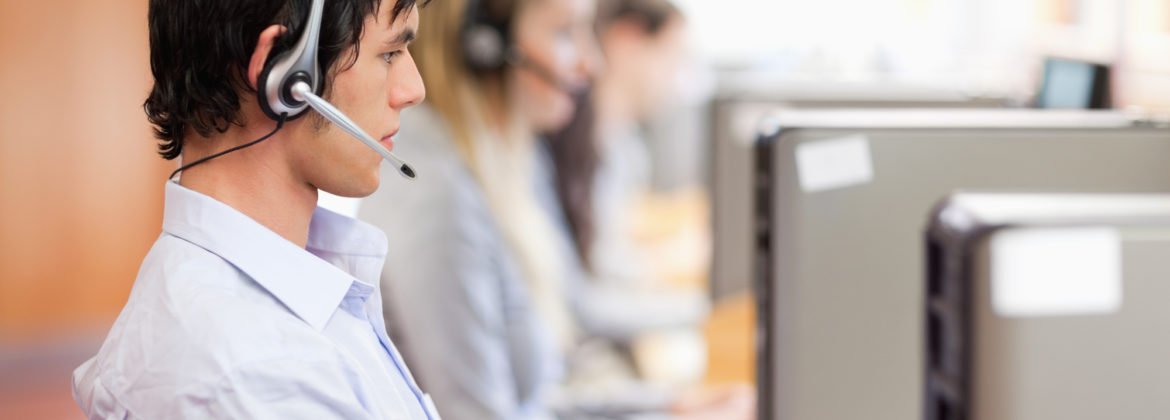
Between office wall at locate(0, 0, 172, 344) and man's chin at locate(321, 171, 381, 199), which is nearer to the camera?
man's chin at locate(321, 171, 381, 199)

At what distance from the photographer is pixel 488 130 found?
186cm

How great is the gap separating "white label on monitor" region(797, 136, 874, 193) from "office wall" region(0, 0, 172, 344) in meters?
3.32

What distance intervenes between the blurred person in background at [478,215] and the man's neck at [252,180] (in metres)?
0.91

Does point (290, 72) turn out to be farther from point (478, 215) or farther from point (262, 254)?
point (478, 215)

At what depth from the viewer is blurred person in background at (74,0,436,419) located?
2.22 feet

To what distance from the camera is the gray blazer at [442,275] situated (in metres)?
1.69

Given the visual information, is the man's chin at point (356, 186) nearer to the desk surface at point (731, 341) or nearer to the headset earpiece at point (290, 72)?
the headset earpiece at point (290, 72)

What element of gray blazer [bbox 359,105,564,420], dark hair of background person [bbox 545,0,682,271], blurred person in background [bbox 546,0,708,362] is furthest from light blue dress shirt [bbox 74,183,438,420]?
dark hair of background person [bbox 545,0,682,271]

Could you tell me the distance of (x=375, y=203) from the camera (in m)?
1.69

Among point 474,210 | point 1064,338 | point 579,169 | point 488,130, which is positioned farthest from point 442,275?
point 579,169

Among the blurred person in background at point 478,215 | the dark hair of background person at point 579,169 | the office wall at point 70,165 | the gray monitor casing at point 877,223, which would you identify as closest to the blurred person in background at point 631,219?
the dark hair of background person at point 579,169

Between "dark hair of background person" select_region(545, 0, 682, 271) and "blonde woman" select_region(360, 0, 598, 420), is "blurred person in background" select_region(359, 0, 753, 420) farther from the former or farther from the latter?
"dark hair of background person" select_region(545, 0, 682, 271)

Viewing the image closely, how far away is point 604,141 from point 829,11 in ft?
6.40

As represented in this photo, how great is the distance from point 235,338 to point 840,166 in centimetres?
60
